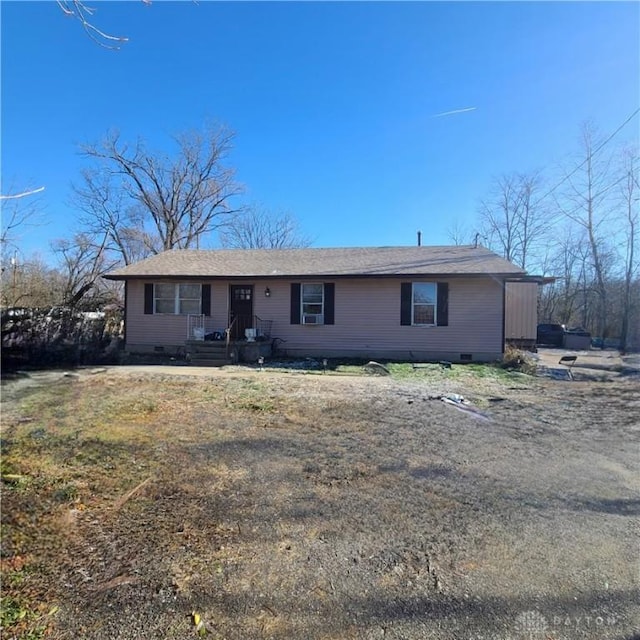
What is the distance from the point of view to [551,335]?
22.8 meters

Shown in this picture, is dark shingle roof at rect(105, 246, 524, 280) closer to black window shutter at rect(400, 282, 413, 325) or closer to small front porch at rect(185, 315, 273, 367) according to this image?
black window shutter at rect(400, 282, 413, 325)

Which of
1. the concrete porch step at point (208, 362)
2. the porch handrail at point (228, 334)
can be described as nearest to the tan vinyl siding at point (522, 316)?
the porch handrail at point (228, 334)

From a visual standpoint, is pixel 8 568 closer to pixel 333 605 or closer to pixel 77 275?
pixel 333 605

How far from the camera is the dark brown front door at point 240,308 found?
14062mm

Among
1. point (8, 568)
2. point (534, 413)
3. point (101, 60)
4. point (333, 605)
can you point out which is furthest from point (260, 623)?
point (101, 60)

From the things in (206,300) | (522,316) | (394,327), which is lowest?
(394,327)

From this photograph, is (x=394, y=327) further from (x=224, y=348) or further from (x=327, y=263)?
(x=224, y=348)

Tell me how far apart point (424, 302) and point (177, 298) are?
8.43m

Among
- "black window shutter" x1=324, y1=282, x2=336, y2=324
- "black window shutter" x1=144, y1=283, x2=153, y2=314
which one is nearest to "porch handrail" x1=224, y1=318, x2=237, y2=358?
"black window shutter" x1=144, y1=283, x2=153, y2=314

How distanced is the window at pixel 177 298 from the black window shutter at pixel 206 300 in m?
0.15

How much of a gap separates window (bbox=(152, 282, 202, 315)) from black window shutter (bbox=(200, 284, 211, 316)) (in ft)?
0.51

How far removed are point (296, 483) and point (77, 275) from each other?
27167 mm

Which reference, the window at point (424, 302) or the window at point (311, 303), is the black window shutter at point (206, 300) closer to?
the window at point (311, 303)

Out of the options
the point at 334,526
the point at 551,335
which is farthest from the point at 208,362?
the point at 551,335
